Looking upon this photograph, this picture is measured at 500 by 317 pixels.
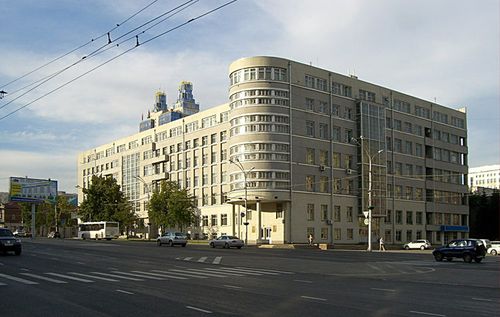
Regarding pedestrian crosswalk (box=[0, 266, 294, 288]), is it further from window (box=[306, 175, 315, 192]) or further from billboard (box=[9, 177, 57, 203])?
billboard (box=[9, 177, 57, 203])

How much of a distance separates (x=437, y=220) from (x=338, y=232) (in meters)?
28.5

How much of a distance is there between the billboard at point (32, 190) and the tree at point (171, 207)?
18.6m

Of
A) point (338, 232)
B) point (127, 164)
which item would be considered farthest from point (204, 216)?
point (127, 164)

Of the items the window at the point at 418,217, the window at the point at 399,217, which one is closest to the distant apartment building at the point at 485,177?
the window at the point at 418,217

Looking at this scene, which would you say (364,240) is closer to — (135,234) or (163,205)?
(163,205)

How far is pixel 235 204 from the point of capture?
83.2 m

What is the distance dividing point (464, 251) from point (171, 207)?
2212 inches

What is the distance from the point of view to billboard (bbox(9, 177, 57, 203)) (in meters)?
92.3

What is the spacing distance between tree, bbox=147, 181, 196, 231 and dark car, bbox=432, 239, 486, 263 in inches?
2116

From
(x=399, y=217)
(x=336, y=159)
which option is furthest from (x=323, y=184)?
(x=399, y=217)

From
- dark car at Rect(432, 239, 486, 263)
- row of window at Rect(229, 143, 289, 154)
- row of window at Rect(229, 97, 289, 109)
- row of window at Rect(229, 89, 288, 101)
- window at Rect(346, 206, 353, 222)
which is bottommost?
dark car at Rect(432, 239, 486, 263)

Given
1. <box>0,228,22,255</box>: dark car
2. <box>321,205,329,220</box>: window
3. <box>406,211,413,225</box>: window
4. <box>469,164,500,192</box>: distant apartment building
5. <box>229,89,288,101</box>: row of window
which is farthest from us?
<box>469,164,500,192</box>: distant apartment building

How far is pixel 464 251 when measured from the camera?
1460 inches

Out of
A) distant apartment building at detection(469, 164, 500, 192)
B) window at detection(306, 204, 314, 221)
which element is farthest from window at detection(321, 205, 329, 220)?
distant apartment building at detection(469, 164, 500, 192)
